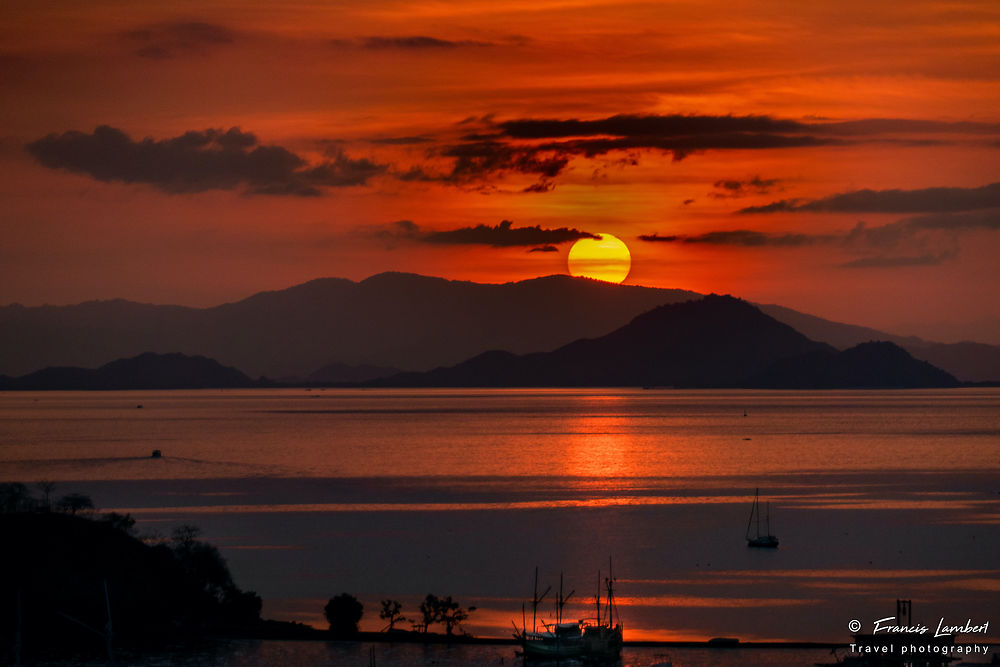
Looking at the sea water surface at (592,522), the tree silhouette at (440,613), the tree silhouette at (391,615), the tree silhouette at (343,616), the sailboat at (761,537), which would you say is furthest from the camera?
the sailboat at (761,537)

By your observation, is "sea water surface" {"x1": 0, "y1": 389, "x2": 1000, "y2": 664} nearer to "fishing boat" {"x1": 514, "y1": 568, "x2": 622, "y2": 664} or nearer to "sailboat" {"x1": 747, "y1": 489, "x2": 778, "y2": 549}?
"sailboat" {"x1": 747, "y1": 489, "x2": 778, "y2": 549}

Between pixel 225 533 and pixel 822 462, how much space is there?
7761 centimetres

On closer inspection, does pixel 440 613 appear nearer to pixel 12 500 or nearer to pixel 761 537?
pixel 12 500

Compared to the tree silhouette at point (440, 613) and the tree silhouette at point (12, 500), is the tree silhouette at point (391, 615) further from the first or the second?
the tree silhouette at point (12, 500)

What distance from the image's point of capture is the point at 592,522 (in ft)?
269

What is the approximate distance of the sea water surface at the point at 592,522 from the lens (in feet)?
180

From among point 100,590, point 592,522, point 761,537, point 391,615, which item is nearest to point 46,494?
point 100,590

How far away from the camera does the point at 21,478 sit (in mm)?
112312

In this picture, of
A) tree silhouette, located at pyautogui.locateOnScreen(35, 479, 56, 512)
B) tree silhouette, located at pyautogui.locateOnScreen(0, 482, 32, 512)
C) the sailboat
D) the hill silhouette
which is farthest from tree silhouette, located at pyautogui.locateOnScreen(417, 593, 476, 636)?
the sailboat

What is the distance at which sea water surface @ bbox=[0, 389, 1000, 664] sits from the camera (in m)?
54.9

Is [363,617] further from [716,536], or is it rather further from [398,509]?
[398,509]

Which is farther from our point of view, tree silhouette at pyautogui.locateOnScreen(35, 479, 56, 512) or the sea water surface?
tree silhouette at pyautogui.locateOnScreen(35, 479, 56, 512)

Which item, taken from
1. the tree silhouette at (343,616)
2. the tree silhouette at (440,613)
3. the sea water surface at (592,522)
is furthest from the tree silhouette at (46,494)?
the tree silhouette at (440,613)

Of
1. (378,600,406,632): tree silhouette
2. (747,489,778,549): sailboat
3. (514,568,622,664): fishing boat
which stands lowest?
(514,568,622,664): fishing boat
